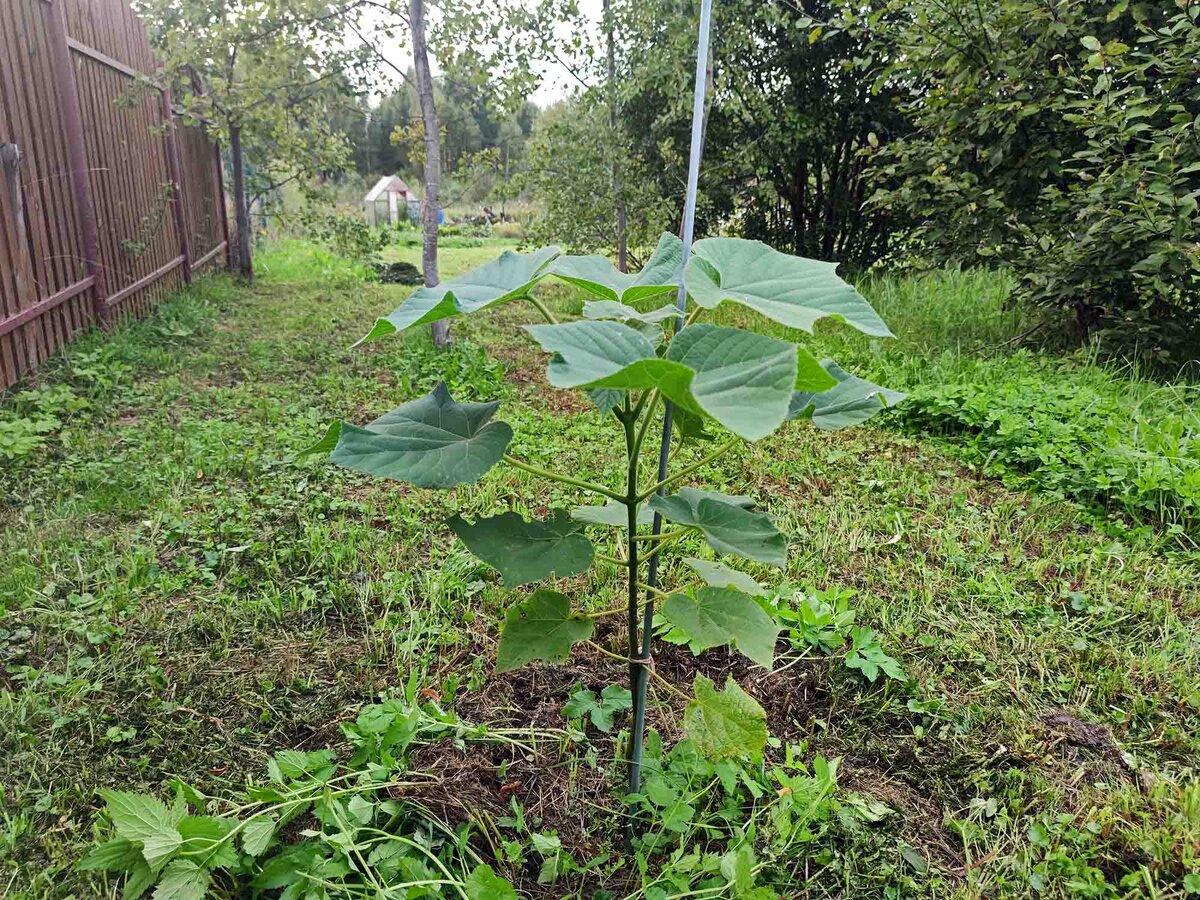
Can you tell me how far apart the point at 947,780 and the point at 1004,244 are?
3.22 m

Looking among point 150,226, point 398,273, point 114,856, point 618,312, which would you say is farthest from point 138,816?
point 398,273

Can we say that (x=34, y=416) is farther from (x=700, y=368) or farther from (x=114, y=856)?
(x=700, y=368)

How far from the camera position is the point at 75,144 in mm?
3812

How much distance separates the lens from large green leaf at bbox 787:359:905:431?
0.91 m

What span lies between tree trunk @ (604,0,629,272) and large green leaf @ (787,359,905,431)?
5.07 metres

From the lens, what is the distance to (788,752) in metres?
1.26

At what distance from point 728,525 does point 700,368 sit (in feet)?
0.78

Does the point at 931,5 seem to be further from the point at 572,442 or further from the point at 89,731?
the point at 89,731

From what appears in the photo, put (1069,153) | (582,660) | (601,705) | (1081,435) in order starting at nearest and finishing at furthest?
(601,705), (582,660), (1081,435), (1069,153)

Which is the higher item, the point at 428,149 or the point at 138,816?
the point at 428,149

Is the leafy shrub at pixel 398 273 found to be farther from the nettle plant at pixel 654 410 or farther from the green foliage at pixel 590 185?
the nettle plant at pixel 654 410

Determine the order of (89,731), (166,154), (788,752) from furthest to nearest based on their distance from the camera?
(166,154) < (89,731) < (788,752)

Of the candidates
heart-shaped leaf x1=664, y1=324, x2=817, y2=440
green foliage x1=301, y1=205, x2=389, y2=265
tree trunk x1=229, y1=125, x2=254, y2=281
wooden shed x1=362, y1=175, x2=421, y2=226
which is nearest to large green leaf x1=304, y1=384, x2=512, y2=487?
heart-shaped leaf x1=664, y1=324, x2=817, y2=440

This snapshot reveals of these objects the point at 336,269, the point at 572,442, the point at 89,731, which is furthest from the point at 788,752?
the point at 336,269
